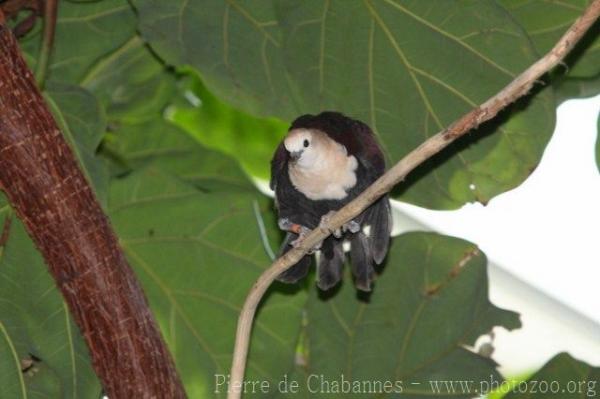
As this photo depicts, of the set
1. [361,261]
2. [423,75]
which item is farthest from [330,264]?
[423,75]

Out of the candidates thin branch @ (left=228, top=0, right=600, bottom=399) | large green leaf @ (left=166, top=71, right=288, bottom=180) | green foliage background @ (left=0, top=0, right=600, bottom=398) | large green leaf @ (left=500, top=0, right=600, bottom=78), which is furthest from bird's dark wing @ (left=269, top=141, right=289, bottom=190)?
large green leaf @ (left=166, top=71, right=288, bottom=180)

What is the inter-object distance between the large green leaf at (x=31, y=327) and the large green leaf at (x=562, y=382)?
96 centimetres

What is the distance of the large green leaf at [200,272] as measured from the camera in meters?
2.53

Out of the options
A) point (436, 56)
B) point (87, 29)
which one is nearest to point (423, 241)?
point (436, 56)

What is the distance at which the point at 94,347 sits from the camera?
6.60 feet

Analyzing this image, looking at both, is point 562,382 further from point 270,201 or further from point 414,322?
point 270,201

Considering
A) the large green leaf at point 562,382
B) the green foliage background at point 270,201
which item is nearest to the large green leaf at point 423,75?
the green foliage background at point 270,201

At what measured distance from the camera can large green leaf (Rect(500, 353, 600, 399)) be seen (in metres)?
2.39

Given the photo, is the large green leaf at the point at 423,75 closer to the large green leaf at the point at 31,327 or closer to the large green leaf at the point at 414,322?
the large green leaf at the point at 414,322

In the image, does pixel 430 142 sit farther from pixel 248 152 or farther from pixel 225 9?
pixel 248 152

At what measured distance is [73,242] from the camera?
6.56ft

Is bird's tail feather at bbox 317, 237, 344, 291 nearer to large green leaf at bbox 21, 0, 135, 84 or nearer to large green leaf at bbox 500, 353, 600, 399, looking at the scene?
large green leaf at bbox 500, 353, 600, 399

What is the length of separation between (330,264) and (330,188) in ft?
0.60

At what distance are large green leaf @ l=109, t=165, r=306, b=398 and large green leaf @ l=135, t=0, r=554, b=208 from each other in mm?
342
